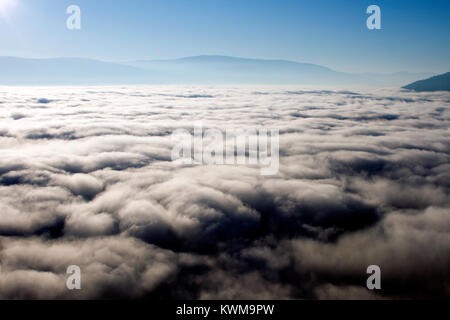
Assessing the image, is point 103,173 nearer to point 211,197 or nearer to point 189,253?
point 211,197

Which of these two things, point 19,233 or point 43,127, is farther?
point 43,127

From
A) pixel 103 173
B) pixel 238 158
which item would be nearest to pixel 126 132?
pixel 103 173
